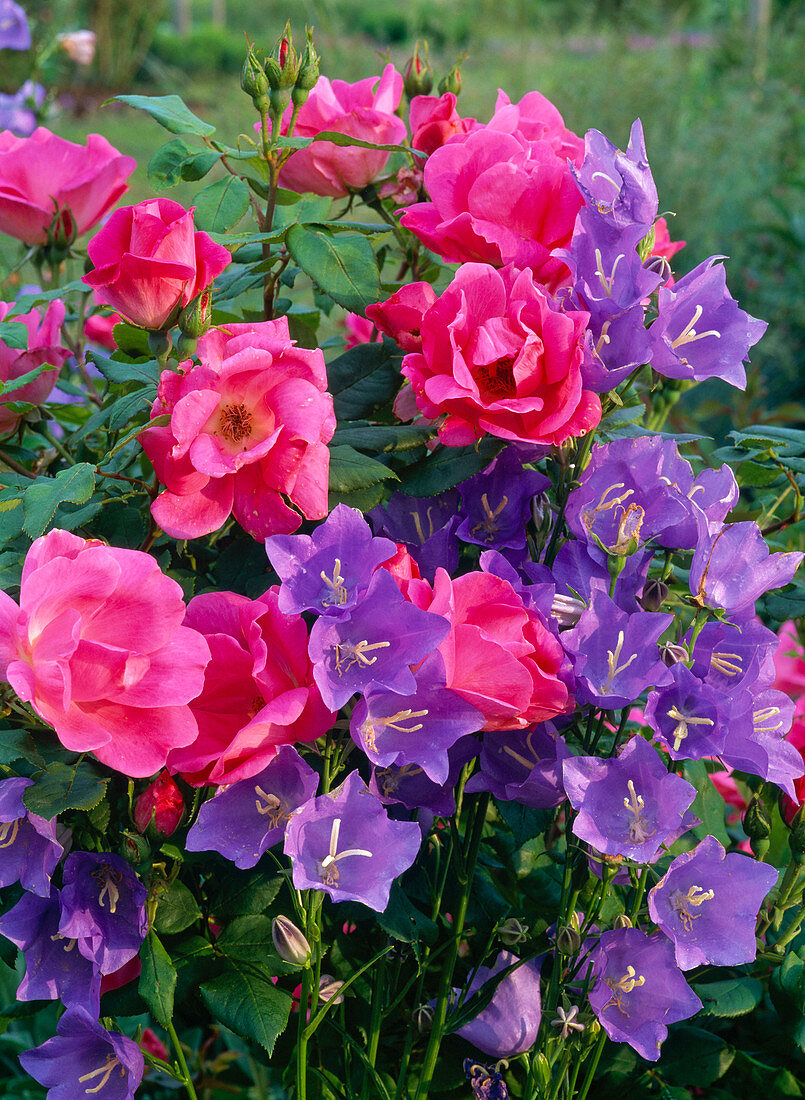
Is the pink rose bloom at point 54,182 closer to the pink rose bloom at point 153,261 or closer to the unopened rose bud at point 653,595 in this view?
the pink rose bloom at point 153,261

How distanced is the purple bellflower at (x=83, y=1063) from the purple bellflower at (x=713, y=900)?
333 mm

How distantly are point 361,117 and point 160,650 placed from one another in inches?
18.6

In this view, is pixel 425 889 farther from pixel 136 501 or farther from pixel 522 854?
pixel 136 501

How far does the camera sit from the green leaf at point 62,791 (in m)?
0.54

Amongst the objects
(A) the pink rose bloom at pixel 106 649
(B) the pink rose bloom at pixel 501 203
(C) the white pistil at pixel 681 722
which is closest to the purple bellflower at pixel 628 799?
(C) the white pistil at pixel 681 722

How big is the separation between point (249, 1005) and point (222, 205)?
0.54m

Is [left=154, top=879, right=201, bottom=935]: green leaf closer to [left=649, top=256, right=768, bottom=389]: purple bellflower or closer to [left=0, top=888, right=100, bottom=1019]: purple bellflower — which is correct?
[left=0, top=888, right=100, bottom=1019]: purple bellflower

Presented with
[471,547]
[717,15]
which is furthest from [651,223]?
[717,15]

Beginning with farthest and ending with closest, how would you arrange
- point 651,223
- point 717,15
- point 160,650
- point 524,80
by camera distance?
point 717,15
point 524,80
point 651,223
point 160,650

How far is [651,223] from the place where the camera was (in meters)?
0.65

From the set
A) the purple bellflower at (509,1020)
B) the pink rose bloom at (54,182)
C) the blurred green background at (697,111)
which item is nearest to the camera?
the purple bellflower at (509,1020)

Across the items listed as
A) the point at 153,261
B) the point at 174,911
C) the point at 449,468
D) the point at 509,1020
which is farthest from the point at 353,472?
the point at 509,1020

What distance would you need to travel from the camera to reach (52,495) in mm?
591

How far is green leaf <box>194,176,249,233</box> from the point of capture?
745mm
